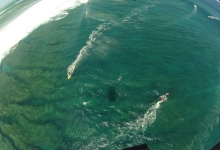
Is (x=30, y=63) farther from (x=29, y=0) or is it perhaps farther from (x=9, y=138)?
(x=29, y=0)

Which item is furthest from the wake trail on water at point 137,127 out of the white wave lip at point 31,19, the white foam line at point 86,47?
the white wave lip at point 31,19

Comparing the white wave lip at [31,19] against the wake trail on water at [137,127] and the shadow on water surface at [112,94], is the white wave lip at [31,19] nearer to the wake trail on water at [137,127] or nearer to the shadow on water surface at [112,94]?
the shadow on water surface at [112,94]

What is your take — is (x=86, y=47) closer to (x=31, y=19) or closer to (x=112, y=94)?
(x=112, y=94)

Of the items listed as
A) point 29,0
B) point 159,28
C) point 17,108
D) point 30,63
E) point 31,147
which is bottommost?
point 31,147

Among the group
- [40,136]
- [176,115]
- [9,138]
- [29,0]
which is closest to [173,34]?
[176,115]

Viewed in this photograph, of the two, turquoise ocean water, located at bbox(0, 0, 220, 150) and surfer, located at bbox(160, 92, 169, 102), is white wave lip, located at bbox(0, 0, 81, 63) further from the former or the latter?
surfer, located at bbox(160, 92, 169, 102)

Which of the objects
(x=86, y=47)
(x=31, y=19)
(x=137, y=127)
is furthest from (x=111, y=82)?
(x=31, y=19)
